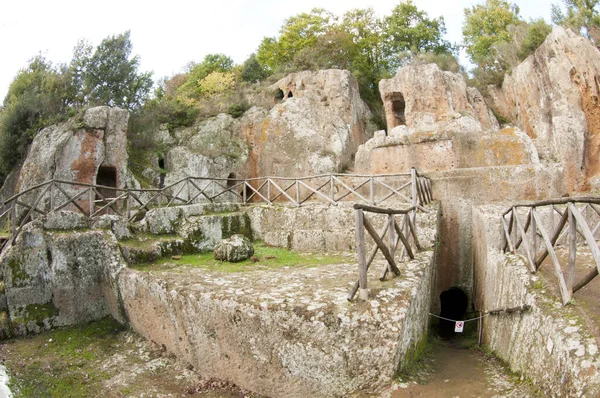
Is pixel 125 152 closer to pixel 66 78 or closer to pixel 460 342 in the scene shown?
pixel 66 78

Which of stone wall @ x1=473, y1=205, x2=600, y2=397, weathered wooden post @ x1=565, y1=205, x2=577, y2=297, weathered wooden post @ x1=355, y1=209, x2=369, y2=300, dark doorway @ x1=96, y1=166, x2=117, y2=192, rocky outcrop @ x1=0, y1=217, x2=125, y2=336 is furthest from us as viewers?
dark doorway @ x1=96, y1=166, x2=117, y2=192

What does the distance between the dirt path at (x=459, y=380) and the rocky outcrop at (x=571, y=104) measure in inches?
525

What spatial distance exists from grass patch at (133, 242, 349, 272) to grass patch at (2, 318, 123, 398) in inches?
63.2

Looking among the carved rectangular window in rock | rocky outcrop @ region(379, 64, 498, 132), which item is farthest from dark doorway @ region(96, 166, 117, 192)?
rocky outcrop @ region(379, 64, 498, 132)

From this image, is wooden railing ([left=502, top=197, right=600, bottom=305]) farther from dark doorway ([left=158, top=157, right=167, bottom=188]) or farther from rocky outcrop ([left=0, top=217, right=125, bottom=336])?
dark doorway ([left=158, top=157, right=167, bottom=188])

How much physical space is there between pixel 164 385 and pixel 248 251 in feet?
12.7

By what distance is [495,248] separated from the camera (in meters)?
8.57

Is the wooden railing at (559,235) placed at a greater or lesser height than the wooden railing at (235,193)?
lesser

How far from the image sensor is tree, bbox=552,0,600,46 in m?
21.6

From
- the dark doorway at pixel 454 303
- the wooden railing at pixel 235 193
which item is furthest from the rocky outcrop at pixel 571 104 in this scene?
the wooden railing at pixel 235 193

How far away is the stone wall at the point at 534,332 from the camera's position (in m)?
3.76

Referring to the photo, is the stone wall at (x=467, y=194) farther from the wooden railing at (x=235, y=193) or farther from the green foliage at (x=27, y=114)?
the green foliage at (x=27, y=114)

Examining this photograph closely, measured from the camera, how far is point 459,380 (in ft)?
18.0

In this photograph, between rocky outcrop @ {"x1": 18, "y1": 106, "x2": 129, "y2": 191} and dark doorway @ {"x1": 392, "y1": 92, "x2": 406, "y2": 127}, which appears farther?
dark doorway @ {"x1": 392, "y1": 92, "x2": 406, "y2": 127}
